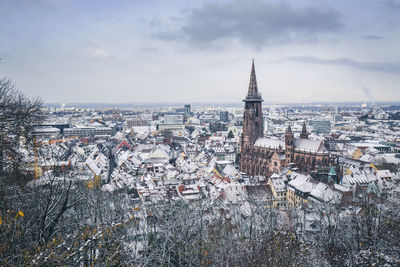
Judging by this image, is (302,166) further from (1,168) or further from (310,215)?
(1,168)

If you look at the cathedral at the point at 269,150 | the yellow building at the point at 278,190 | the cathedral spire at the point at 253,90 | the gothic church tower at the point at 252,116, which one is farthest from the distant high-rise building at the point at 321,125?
the yellow building at the point at 278,190

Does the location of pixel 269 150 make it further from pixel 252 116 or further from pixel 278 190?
pixel 278 190

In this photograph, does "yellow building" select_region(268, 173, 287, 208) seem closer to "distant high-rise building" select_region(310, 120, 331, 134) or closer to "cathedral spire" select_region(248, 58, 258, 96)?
"cathedral spire" select_region(248, 58, 258, 96)

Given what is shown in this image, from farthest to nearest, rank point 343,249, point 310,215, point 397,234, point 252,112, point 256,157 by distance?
1. point 252,112
2. point 256,157
3. point 310,215
4. point 343,249
5. point 397,234

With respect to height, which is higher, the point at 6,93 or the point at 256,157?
the point at 6,93

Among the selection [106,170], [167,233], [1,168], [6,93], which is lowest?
→ [106,170]

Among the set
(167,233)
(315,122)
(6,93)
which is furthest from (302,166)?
(315,122)

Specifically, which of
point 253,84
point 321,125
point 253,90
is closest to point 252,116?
point 253,90

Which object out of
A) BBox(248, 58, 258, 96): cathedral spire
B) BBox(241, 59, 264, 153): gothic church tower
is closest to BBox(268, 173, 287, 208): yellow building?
BBox(241, 59, 264, 153): gothic church tower

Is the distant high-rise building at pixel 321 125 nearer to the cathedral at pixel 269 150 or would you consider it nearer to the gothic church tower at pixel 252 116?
the gothic church tower at pixel 252 116
